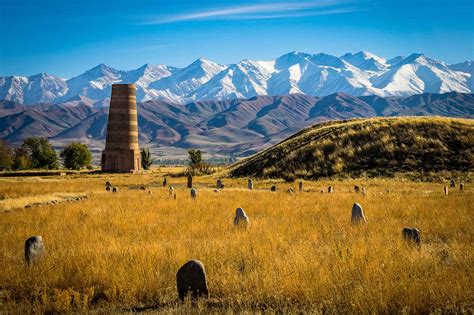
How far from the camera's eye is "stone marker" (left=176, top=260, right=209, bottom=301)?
24.8 ft

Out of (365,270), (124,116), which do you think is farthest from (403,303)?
(124,116)

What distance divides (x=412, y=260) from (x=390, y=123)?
41.9 meters

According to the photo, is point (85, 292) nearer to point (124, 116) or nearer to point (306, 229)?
point (306, 229)

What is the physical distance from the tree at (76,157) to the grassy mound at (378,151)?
1774 inches

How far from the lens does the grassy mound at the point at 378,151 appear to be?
128 feet

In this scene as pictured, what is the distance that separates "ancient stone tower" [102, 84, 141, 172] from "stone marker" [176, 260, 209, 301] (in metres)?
56.0

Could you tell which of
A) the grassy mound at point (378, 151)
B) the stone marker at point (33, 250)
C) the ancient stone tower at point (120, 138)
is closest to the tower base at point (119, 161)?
the ancient stone tower at point (120, 138)

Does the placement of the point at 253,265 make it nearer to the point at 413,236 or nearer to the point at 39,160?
the point at 413,236

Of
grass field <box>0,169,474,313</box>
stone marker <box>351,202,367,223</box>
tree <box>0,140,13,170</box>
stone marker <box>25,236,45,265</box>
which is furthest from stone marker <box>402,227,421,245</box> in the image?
tree <box>0,140,13,170</box>

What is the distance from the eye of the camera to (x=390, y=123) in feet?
157

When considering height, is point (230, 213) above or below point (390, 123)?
below

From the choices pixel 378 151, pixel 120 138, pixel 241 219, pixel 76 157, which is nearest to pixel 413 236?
pixel 241 219

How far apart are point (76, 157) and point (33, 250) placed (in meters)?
78.3

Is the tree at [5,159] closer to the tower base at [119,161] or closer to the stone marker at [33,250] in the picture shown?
the tower base at [119,161]
